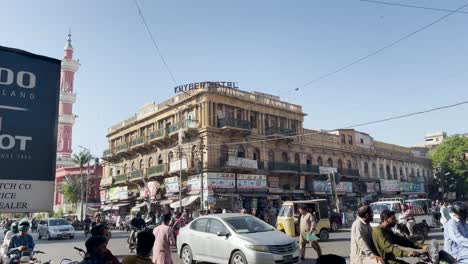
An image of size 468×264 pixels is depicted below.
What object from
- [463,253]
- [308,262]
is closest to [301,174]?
[308,262]

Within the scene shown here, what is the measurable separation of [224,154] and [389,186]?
27.5 m

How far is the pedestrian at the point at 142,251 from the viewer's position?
4.21 meters

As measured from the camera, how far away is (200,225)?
1136 cm

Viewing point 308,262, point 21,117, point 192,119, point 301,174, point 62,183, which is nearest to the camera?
point 21,117

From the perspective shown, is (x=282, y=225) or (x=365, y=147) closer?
(x=282, y=225)

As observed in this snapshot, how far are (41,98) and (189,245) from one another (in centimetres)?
881

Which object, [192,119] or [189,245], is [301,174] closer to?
[192,119]

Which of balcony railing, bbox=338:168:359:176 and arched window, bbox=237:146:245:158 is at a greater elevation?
arched window, bbox=237:146:245:158

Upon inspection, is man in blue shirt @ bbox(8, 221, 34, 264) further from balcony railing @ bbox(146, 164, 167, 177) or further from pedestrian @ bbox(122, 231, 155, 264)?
balcony railing @ bbox(146, 164, 167, 177)

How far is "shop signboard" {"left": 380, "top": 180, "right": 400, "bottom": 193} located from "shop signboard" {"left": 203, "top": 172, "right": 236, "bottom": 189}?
25.9 meters

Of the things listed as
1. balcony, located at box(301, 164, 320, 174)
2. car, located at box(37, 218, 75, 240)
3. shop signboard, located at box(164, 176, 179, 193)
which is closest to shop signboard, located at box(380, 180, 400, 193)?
balcony, located at box(301, 164, 320, 174)

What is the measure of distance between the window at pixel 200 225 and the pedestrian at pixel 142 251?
6.97 meters

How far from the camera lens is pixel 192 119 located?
36.8 metres

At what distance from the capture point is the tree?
5819cm
